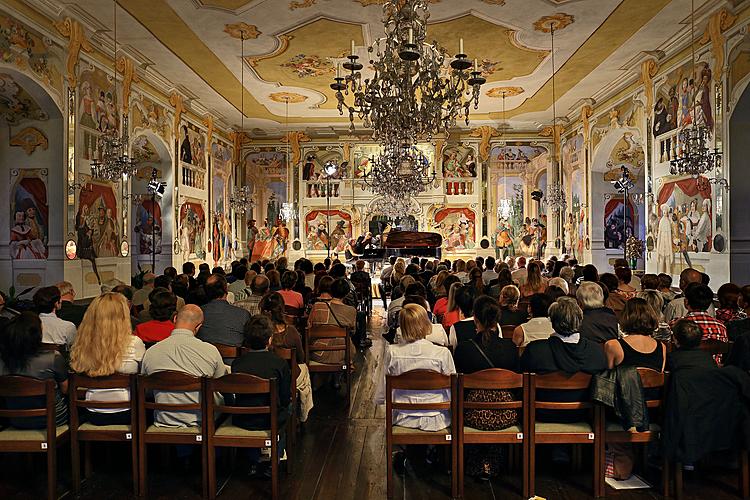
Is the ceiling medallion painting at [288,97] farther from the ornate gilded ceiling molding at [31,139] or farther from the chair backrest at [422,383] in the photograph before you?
the chair backrest at [422,383]

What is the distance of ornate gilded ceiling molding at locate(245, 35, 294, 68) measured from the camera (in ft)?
41.0

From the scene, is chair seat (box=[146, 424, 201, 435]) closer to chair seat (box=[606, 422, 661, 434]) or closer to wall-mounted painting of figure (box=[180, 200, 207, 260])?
chair seat (box=[606, 422, 661, 434])

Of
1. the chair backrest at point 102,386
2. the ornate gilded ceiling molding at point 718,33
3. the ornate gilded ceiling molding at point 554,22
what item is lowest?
the chair backrest at point 102,386

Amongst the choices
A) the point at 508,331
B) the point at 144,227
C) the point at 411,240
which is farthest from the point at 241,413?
the point at 411,240

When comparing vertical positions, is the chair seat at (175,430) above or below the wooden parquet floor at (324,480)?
above

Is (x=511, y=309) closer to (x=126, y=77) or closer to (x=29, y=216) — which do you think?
(x=29, y=216)

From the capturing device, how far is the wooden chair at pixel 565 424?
3.98 meters

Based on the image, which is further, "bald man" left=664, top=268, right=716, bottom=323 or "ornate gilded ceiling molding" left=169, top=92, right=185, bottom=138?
"ornate gilded ceiling molding" left=169, top=92, right=185, bottom=138

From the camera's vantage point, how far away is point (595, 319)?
5.39m

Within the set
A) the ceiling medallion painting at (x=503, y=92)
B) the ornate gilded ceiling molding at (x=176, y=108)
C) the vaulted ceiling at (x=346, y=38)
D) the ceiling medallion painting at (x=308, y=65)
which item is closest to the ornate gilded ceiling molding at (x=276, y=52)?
the vaulted ceiling at (x=346, y=38)

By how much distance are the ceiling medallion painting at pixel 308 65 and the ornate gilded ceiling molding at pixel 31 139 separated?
5.81 meters

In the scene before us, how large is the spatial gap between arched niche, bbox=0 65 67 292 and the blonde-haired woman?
24.1 feet

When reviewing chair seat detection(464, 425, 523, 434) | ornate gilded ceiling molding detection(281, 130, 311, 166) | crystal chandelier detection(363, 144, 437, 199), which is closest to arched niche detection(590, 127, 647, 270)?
crystal chandelier detection(363, 144, 437, 199)

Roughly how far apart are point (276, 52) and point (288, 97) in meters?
4.35
